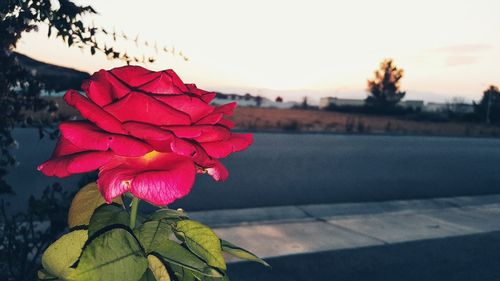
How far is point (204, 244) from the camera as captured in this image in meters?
1.01

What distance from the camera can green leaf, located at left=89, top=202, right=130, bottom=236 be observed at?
1.00 meters

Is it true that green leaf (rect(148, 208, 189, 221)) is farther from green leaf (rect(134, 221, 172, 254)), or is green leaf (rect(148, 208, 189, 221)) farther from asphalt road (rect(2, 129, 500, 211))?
asphalt road (rect(2, 129, 500, 211))

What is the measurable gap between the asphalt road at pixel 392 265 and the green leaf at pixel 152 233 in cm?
351

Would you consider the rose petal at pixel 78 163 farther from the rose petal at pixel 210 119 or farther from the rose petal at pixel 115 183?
the rose petal at pixel 210 119

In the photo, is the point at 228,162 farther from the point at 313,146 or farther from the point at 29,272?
the point at 29,272

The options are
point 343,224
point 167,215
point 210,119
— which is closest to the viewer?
point 210,119

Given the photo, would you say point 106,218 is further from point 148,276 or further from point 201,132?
point 201,132

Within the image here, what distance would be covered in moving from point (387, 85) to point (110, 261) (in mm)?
53703

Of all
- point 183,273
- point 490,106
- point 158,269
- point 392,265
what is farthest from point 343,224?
point 490,106

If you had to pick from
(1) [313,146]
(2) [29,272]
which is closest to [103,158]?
(2) [29,272]

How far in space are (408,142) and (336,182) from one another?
11.4 meters

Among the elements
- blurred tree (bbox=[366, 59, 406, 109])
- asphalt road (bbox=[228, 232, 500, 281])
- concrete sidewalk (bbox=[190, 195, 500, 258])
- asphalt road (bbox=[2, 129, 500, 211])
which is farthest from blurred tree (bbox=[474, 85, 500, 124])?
asphalt road (bbox=[228, 232, 500, 281])

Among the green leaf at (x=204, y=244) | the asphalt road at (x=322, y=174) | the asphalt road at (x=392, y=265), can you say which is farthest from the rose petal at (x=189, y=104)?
the asphalt road at (x=322, y=174)

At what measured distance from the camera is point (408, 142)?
66.9ft
